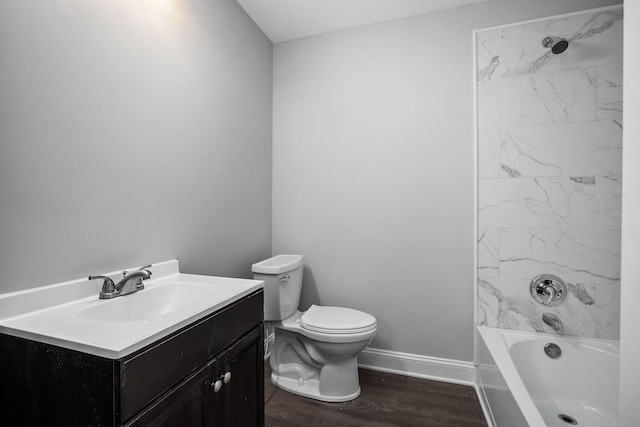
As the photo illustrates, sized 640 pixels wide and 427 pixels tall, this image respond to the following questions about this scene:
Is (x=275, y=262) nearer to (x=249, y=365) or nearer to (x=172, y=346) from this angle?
(x=249, y=365)

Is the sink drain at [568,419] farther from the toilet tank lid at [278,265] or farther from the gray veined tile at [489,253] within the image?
the toilet tank lid at [278,265]

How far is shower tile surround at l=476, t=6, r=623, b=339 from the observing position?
5.85 ft

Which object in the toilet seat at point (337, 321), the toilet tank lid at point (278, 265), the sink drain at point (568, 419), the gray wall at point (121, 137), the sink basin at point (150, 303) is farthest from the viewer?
the toilet tank lid at point (278, 265)

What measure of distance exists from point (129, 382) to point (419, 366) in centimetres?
196

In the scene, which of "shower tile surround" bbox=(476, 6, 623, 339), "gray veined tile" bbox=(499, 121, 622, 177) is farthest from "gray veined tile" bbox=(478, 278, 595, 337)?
"gray veined tile" bbox=(499, 121, 622, 177)

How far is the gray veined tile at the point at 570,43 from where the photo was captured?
1.78 metres

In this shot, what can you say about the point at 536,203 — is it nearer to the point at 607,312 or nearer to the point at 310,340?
the point at 607,312

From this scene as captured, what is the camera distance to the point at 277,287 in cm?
196

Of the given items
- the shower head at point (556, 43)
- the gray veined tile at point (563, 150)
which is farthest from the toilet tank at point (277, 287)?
the shower head at point (556, 43)

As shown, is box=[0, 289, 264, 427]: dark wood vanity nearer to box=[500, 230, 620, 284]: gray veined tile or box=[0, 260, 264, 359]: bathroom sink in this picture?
box=[0, 260, 264, 359]: bathroom sink

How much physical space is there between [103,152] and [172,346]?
32.4 inches

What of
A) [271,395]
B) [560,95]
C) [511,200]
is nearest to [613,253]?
[511,200]

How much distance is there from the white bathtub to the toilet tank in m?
1.23

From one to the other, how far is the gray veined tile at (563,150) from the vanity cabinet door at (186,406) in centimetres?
201
